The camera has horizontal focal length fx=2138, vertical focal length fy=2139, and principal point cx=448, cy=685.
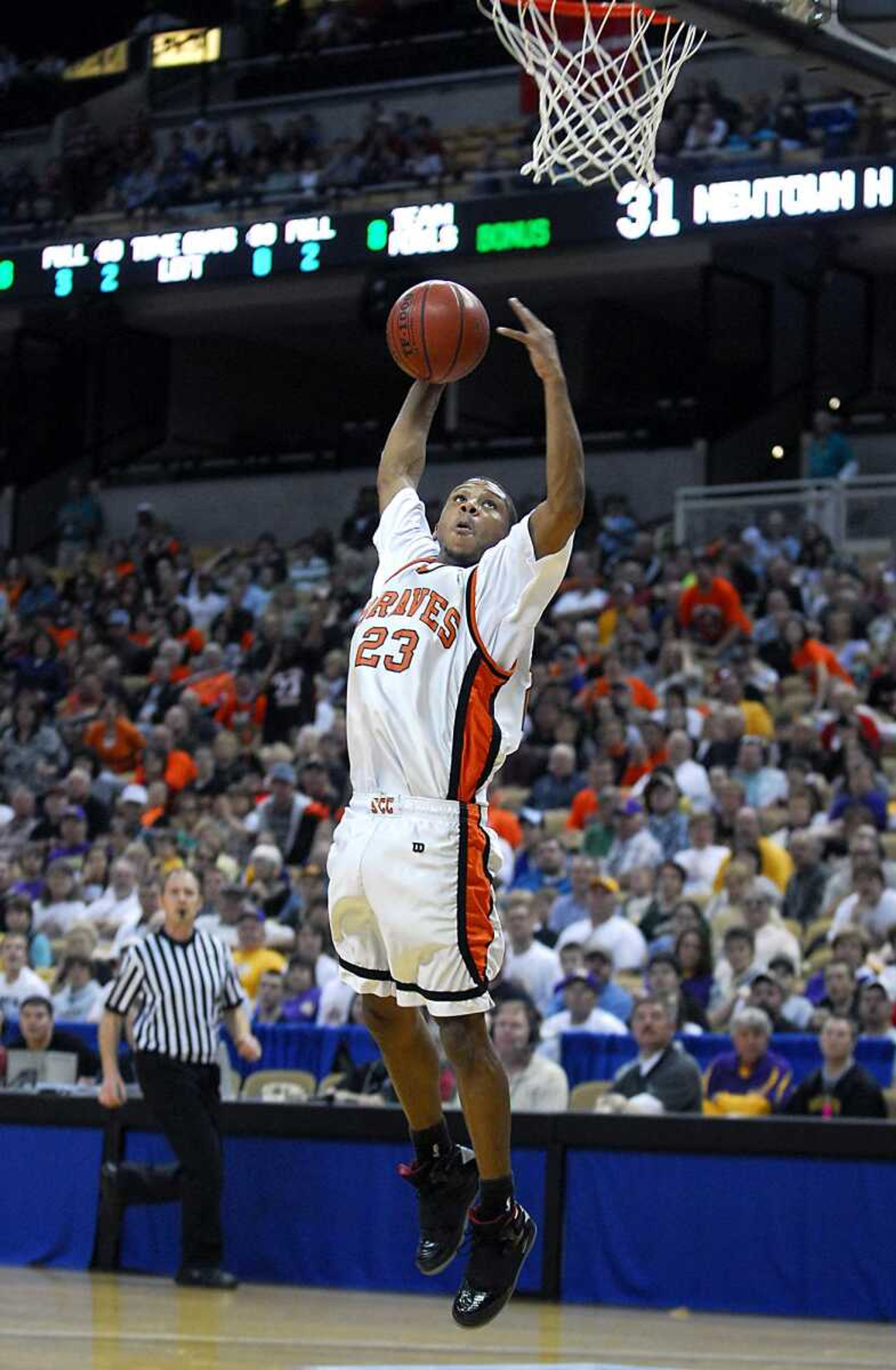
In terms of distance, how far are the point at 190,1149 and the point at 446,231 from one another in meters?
11.6

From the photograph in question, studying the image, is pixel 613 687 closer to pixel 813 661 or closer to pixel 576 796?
pixel 576 796

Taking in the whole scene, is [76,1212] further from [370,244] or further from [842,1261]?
[370,244]

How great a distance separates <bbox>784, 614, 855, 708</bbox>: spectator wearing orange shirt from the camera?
15.3m

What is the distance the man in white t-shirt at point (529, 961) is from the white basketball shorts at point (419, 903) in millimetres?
5957

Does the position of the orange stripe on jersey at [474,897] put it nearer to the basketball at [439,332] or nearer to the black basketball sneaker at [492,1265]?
the black basketball sneaker at [492,1265]

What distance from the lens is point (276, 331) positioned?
2583 centimetres

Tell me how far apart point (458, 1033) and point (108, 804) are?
38.0 ft

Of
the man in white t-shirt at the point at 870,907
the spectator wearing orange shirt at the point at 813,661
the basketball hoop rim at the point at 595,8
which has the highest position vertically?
the basketball hoop rim at the point at 595,8

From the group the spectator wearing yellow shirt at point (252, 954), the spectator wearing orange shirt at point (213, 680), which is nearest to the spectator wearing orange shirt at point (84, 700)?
the spectator wearing orange shirt at point (213, 680)

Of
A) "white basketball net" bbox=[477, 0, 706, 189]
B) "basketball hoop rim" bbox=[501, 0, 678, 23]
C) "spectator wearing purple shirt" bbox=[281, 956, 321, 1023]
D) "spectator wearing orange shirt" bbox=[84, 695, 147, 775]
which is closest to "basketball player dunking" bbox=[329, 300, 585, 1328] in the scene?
"white basketball net" bbox=[477, 0, 706, 189]

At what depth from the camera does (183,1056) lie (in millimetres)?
9750

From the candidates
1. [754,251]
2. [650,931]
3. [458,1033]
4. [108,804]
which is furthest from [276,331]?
[458,1033]

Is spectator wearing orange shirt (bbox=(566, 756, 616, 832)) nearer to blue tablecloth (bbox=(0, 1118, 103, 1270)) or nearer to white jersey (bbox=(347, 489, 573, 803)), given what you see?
blue tablecloth (bbox=(0, 1118, 103, 1270))

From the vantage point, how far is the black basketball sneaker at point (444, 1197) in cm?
592
